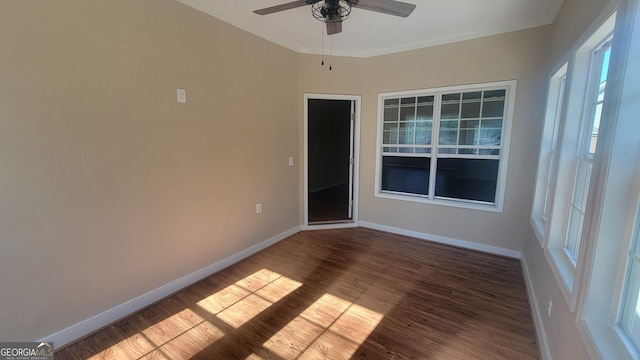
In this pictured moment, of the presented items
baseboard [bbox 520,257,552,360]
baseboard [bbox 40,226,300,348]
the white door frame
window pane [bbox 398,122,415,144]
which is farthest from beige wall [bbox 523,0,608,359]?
baseboard [bbox 40,226,300,348]

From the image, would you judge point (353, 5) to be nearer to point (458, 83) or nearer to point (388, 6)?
point (388, 6)

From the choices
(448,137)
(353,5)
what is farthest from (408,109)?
(353,5)

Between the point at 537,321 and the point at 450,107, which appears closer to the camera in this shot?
the point at 537,321

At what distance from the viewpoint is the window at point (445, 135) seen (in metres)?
3.34

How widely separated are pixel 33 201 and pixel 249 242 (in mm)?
2029

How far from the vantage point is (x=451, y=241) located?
3730 millimetres

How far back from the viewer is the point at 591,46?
68.4 inches

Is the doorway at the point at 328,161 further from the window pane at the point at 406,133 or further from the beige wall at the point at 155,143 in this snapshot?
the beige wall at the point at 155,143

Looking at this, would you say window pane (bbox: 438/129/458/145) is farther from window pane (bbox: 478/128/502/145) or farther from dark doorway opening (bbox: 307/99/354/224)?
dark doorway opening (bbox: 307/99/354/224)

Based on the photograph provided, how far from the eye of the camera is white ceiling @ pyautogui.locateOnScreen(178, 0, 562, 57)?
2.57 metres

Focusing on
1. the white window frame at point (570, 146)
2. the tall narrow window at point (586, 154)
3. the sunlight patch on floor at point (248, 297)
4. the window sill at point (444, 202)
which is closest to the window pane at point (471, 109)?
the window sill at point (444, 202)

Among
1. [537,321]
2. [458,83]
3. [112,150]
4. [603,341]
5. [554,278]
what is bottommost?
[537,321]

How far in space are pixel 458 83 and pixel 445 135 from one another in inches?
27.2

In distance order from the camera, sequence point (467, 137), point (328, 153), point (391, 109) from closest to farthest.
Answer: point (467, 137)
point (391, 109)
point (328, 153)
